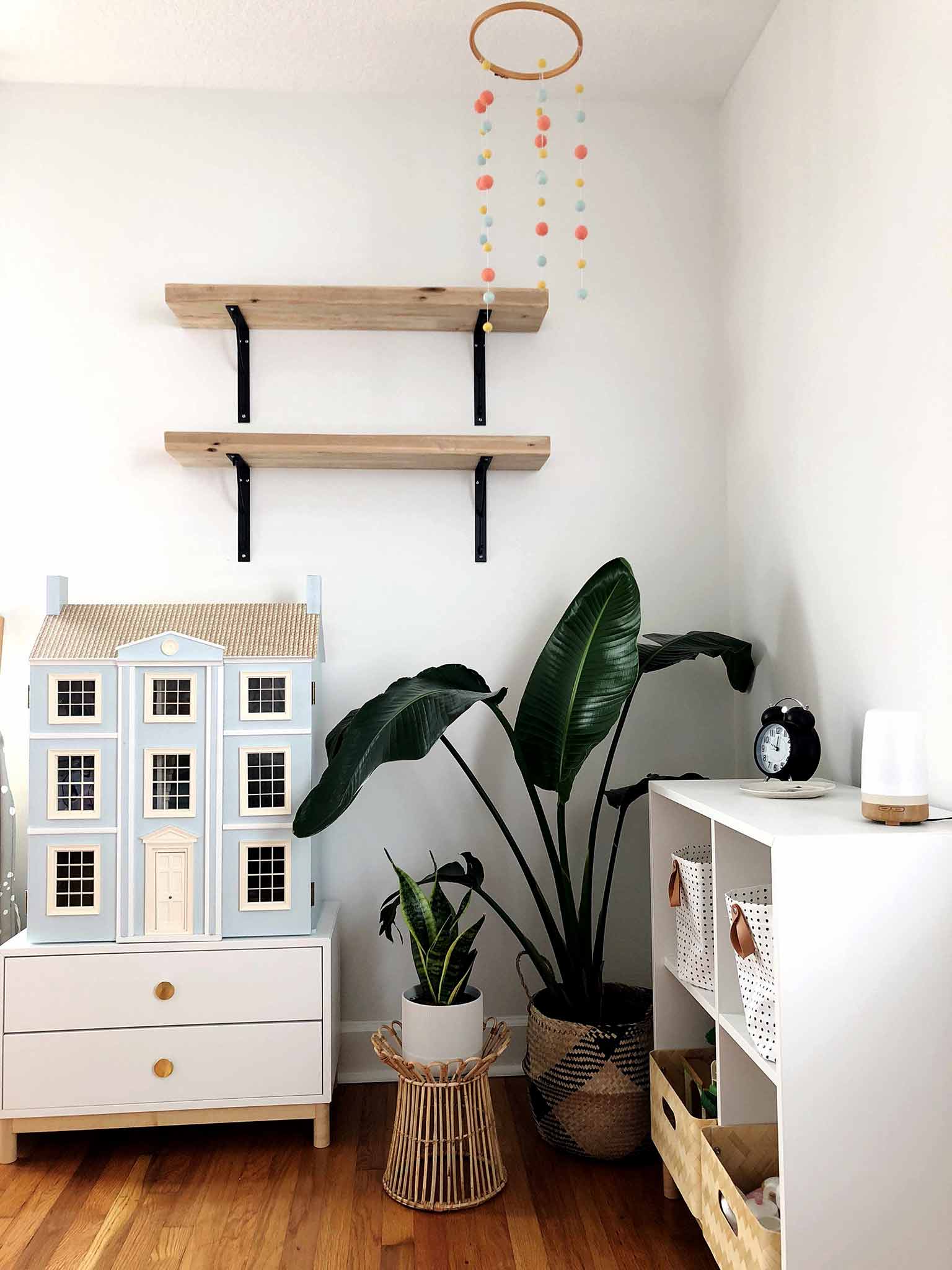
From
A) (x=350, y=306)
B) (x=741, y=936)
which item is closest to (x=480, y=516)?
(x=350, y=306)

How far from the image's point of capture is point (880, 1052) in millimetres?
1325

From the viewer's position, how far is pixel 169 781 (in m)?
2.19

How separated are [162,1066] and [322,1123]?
0.37 meters

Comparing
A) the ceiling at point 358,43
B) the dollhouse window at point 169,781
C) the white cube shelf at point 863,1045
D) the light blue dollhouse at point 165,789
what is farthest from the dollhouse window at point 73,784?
the ceiling at point 358,43

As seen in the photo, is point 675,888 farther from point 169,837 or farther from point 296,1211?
point 169,837

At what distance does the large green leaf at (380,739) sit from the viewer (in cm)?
188

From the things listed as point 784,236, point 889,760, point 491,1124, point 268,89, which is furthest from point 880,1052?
point 268,89

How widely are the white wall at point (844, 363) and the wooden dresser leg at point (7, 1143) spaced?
1.90 metres

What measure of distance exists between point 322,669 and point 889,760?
1.52 metres

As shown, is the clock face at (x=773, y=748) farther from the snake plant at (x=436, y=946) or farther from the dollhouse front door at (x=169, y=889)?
the dollhouse front door at (x=169, y=889)

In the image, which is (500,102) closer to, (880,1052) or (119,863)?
(119,863)

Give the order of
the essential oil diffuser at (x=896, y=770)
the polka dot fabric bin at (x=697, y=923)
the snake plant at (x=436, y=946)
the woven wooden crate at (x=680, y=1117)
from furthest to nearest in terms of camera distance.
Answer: the snake plant at (x=436, y=946) < the polka dot fabric bin at (x=697, y=923) < the woven wooden crate at (x=680, y=1117) < the essential oil diffuser at (x=896, y=770)

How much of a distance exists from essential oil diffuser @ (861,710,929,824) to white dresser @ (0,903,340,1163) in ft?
4.07

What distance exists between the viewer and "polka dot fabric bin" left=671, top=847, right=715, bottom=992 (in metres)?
1.82
